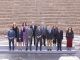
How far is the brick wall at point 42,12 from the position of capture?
16734 mm

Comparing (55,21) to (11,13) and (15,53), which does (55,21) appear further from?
(15,53)

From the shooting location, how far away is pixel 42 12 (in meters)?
16.8

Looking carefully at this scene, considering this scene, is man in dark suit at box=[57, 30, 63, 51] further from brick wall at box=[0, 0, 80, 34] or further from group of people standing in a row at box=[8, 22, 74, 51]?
brick wall at box=[0, 0, 80, 34]

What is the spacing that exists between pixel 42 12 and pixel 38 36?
3.43 meters

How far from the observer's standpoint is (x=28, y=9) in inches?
661

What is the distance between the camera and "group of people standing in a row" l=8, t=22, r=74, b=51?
44.4ft

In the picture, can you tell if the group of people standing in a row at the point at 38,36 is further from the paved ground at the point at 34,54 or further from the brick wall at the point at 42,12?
the brick wall at the point at 42,12

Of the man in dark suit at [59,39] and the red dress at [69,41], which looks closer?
the man in dark suit at [59,39]

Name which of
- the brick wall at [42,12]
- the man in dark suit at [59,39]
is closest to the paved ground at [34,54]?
the man in dark suit at [59,39]

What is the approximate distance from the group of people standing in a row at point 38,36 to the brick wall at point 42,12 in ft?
9.77

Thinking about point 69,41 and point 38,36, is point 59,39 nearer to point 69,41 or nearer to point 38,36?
point 69,41

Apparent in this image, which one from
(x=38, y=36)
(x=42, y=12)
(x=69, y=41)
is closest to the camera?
(x=38, y=36)

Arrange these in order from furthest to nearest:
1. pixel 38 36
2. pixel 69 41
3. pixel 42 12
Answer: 1. pixel 42 12
2. pixel 69 41
3. pixel 38 36

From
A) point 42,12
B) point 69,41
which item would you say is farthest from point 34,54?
point 42,12
